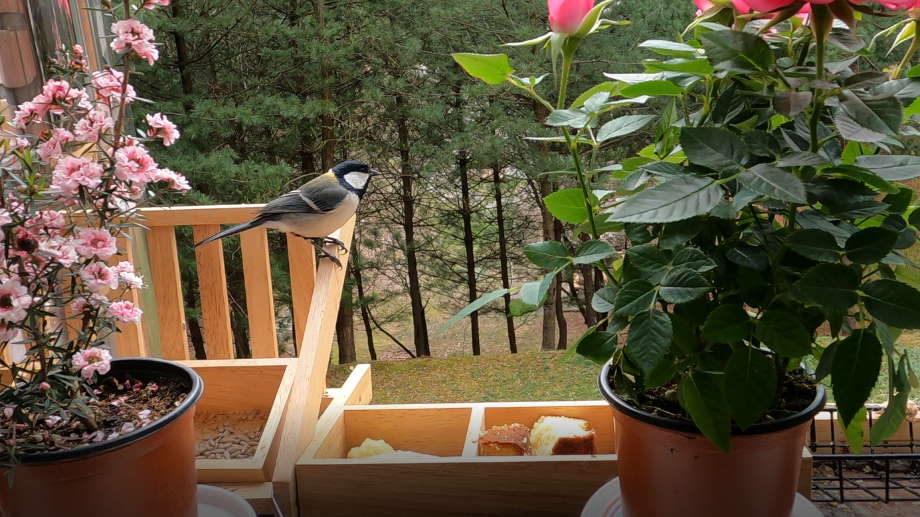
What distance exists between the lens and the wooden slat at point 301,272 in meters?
1.40

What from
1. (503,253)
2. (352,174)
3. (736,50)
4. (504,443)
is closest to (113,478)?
(504,443)

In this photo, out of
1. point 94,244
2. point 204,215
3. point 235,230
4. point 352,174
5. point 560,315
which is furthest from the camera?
point 560,315

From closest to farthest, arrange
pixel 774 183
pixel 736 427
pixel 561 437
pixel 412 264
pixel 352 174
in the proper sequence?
pixel 774 183 → pixel 736 427 → pixel 561 437 → pixel 352 174 → pixel 412 264

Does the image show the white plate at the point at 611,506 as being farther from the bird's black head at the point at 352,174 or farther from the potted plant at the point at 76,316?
the bird's black head at the point at 352,174

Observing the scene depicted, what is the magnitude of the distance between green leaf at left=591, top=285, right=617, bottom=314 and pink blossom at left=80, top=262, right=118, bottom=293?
41 centimetres

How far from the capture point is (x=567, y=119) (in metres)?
0.50

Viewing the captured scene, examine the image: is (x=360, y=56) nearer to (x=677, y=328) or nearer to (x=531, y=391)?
(x=531, y=391)

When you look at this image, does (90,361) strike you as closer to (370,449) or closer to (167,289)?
(370,449)

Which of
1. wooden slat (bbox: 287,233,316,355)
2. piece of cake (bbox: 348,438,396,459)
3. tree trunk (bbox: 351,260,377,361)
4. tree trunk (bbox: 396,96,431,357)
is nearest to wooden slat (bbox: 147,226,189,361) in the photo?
wooden slat (bbox: 287,233,316,355)

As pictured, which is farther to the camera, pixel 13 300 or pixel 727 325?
pixel 13 300

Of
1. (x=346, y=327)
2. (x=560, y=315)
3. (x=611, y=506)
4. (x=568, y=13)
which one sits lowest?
(x=346, y=327)

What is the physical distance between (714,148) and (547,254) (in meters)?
0.16

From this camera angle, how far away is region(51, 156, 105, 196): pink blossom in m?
0.56

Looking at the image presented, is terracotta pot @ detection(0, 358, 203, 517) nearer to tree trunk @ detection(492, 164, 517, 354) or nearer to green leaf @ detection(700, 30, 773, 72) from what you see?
green leaf @ detection(700, 30, 773, 72)
